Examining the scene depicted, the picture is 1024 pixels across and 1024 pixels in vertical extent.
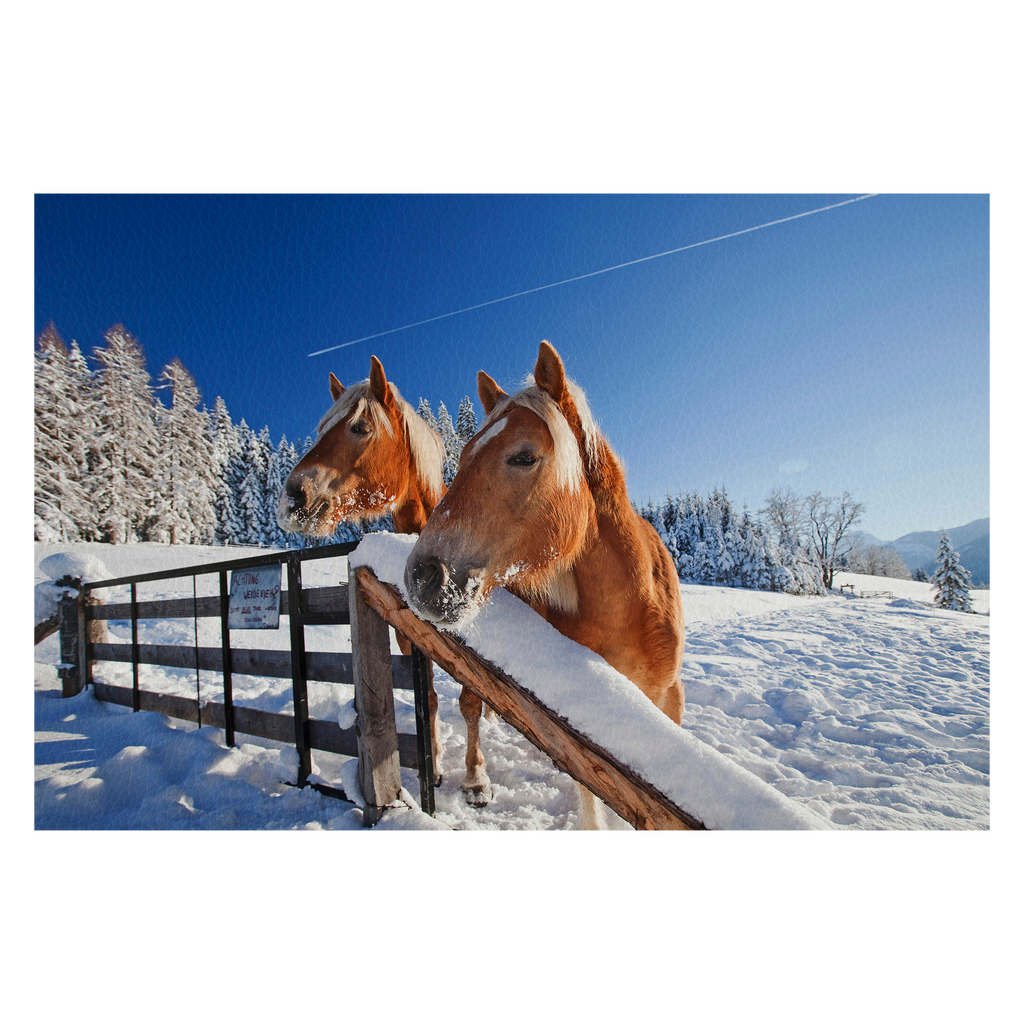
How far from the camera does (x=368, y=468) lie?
8.17 feet

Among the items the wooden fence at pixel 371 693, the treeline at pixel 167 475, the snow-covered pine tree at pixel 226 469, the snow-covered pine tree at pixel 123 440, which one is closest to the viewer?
the wooden fence at pixel 371 693

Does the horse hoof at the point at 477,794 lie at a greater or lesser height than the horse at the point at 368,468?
lesser

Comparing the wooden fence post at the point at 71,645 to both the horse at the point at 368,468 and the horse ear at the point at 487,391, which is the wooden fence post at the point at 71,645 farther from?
the horse ear at the point at 487,391

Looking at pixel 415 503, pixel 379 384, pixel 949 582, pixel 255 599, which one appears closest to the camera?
pixel 379 384

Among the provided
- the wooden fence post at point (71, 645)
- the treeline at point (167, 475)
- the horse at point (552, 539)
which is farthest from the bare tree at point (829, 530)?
the wooden fence post at point (71, 645)

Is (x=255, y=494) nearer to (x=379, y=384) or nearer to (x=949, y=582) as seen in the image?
(x=379, y=384)

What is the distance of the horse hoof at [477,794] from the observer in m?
2.65

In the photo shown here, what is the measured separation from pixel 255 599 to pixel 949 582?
5191mm

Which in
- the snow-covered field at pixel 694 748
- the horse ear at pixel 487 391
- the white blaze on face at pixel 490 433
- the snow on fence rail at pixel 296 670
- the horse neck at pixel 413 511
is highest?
the horse ear at pixel 487 391

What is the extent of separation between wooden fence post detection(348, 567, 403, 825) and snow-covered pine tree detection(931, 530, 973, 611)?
3628 millimetres

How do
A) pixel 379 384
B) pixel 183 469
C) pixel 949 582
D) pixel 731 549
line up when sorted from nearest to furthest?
pixel 379 384 < pixel 949 582 < pixel 183 469 < pixel 731 549

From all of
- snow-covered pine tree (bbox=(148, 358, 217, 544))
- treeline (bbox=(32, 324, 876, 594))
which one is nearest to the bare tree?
treeline (bbox=(32, 324, 876, 594))

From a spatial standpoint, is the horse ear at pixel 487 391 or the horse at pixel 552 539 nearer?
the horse at pixel 552 539

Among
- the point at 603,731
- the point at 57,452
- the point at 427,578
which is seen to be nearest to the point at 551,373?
the point at 427,578
